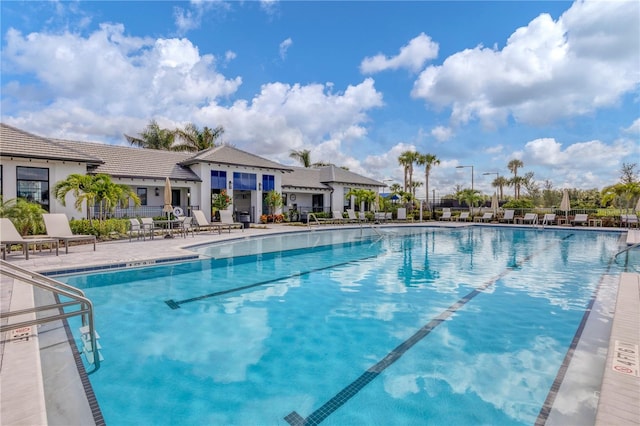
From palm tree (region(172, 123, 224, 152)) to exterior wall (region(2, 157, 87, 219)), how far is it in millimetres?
16918

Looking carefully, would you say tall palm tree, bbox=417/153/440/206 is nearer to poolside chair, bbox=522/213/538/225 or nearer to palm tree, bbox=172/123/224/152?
poolside chair, bbox=522/213/538/225

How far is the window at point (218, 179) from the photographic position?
70.2ft

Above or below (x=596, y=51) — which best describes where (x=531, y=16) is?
above

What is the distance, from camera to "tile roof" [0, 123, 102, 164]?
44.1 feet

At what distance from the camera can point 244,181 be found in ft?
75.3

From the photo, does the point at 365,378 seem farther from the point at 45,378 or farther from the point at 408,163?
the point at 408,163

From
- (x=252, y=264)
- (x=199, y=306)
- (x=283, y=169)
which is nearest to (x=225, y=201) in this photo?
(x=283, y=169)

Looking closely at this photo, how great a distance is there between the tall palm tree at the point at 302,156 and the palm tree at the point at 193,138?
986 centimetres

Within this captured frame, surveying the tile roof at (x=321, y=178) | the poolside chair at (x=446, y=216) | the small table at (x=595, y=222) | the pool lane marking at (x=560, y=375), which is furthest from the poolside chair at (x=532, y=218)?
the pool lane marking at (x=560, y=375)

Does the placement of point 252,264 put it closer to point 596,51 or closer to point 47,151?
point 47,151

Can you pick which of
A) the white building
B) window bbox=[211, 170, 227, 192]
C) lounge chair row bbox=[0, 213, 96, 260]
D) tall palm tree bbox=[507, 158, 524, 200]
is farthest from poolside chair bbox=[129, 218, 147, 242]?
tall palm tree bbox=[507, 158, 524, 200]

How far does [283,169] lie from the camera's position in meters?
24.9

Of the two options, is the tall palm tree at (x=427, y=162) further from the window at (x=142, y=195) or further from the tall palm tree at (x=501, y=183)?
the window at (x=142, y=195)

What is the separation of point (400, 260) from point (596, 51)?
1054cm
